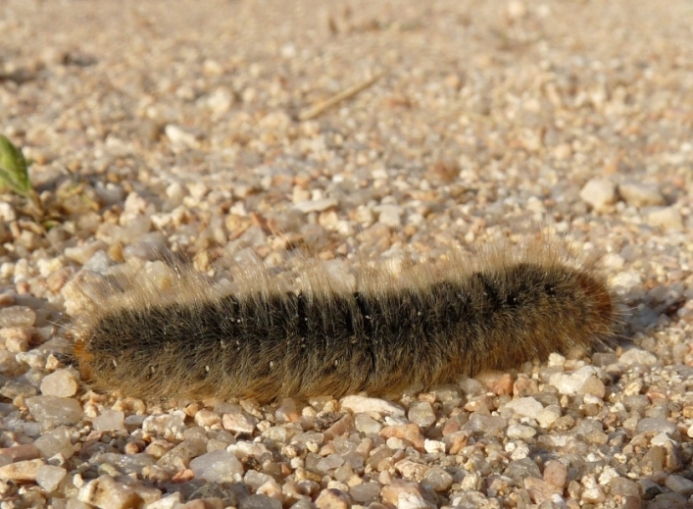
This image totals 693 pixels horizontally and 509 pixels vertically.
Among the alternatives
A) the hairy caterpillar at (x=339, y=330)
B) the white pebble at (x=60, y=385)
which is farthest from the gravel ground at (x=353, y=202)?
the hairy caterpillar at (x=339, y=330)

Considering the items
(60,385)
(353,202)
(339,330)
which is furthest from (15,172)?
(339,330)

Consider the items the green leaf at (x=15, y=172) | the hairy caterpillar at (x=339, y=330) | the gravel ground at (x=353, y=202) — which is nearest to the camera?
the gravel ground at (x=353, y=202)

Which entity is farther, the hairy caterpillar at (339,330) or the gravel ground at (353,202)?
the hairy caterpillar at (339,330)

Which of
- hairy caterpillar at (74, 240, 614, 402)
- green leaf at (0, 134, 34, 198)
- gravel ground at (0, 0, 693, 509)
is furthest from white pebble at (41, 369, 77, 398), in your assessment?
green leaf at (0, 134, 34, 198)

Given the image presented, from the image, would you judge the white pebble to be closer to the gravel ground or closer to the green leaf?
the gravel ground

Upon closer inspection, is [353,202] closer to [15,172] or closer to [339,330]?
[339,330]

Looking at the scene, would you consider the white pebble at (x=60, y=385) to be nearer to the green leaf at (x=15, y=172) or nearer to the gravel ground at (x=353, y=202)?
the gravel ground at (x=353, y=202)

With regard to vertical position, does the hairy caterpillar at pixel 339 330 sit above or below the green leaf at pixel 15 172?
below
